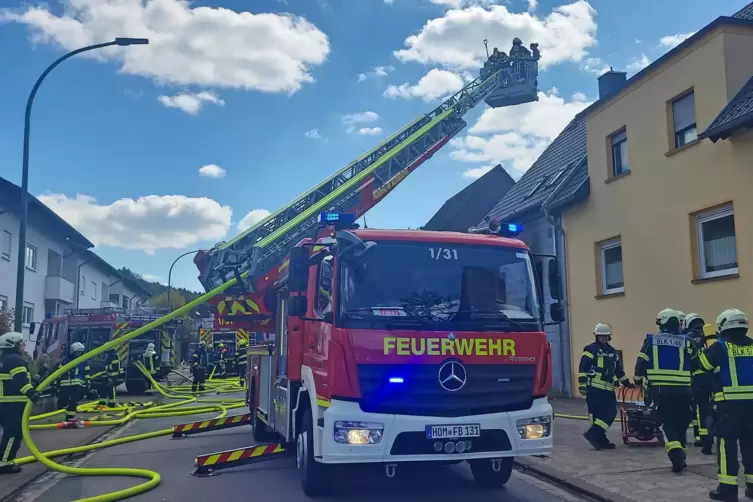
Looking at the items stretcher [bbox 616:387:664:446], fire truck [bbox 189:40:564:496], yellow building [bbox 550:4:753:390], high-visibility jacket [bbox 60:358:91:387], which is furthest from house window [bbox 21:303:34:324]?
stretcher [bbox 616:387:664:446]

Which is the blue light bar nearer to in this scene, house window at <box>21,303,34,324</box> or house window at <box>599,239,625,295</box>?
house window at <box>599,239,625,295</box>

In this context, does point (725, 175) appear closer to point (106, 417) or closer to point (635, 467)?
point (635, 467)

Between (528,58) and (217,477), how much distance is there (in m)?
13.4

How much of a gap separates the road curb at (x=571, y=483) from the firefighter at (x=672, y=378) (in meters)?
1.15

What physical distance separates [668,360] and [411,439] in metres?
3.59

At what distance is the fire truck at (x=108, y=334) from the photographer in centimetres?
2020

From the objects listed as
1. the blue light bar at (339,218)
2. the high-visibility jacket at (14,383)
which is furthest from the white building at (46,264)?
the blue light bar at (339,218)

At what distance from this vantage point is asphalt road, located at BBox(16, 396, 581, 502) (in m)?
6.71

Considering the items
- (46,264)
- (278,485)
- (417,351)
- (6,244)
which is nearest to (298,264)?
(417,351)

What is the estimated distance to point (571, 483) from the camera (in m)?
7.05

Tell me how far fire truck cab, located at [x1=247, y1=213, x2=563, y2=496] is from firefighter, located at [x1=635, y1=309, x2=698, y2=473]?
6.39 ft

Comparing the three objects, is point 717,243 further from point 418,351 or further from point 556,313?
point 418,351

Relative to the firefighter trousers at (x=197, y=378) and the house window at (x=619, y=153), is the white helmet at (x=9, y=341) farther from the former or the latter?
the firefighter trousers at (x=197, y=378)

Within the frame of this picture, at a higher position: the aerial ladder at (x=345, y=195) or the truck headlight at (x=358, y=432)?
the aerial ladder at (x=345, y=195)
